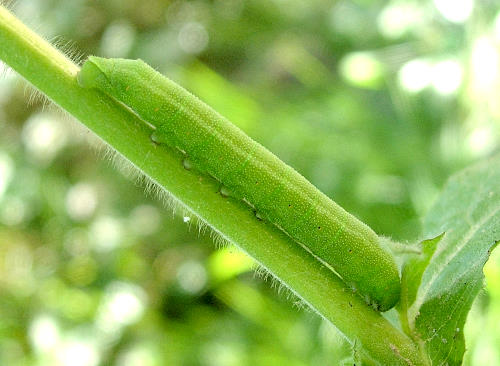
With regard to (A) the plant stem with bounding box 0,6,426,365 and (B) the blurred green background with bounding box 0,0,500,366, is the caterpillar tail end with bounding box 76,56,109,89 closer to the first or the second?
(A) the plant stem with bounding box 0,6,426,365

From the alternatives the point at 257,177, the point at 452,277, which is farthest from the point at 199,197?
the point at 452,277

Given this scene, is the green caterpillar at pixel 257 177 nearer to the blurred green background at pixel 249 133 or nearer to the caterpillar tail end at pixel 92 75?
the caterpillar tail end at pixel 92 75

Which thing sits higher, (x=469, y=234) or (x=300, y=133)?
(x=469, y=234)

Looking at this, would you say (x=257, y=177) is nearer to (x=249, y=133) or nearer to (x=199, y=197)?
(x=199, y=197)

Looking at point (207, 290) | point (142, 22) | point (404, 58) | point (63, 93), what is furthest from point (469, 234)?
point (142, 22)

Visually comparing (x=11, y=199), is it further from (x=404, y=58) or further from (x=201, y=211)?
(x=201, y=211)
